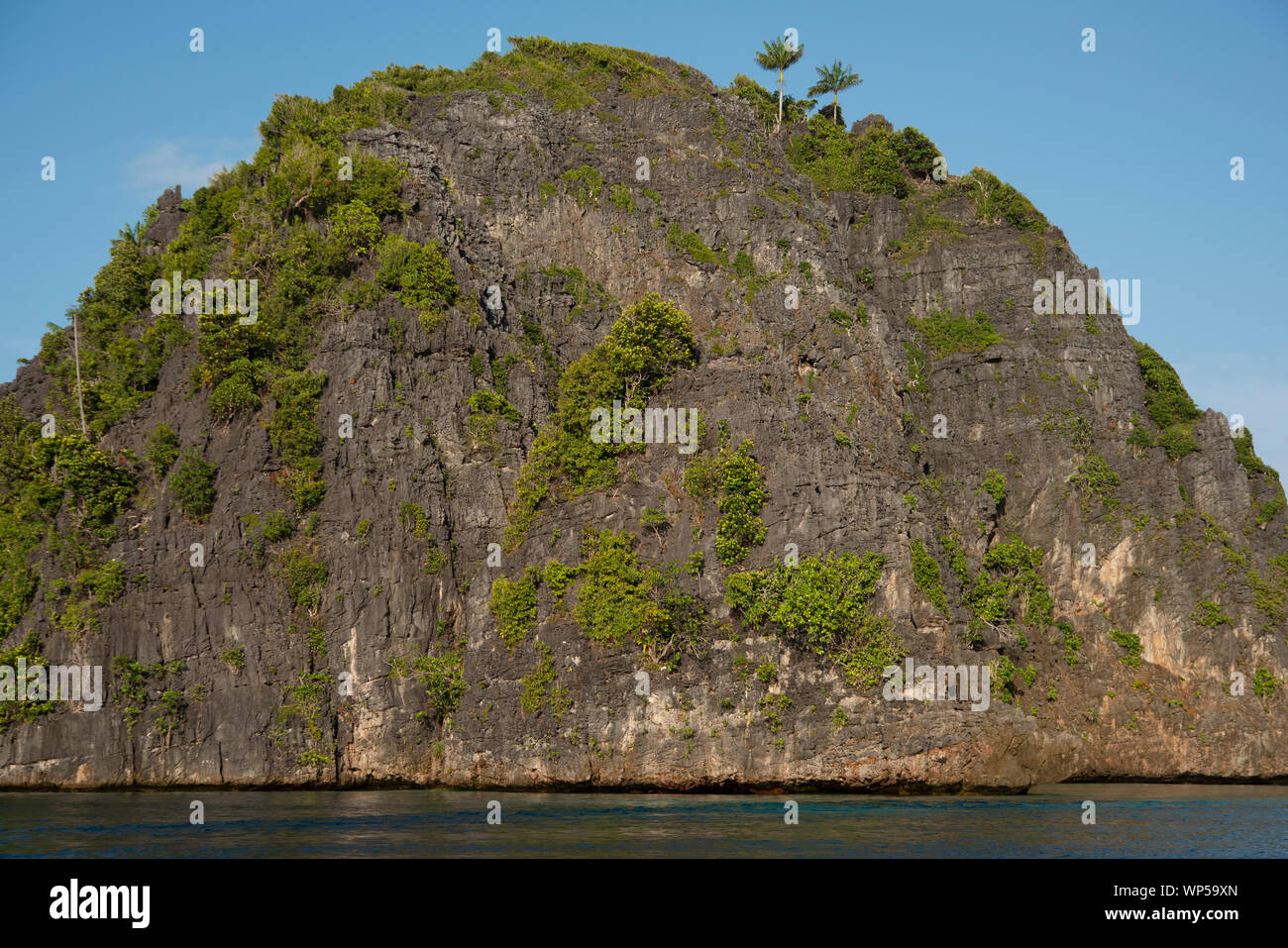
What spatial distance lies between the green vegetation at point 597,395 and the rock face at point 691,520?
1.25m

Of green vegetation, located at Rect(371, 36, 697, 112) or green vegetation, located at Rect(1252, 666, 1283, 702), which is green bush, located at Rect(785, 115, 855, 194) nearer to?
green vegetation, located at Rect(371, 36, 697, 112)

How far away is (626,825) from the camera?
3800 centimetres

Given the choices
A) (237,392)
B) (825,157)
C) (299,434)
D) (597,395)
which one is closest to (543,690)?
(597,395)

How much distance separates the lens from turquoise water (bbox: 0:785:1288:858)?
1256 inches

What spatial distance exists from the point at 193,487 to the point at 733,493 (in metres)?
28.9

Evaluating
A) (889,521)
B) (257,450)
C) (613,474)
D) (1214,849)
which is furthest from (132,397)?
(1214,849)

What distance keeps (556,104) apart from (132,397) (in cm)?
3747

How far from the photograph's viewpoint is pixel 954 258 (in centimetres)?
8069

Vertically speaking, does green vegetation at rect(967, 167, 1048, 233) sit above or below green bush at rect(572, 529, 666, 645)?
above

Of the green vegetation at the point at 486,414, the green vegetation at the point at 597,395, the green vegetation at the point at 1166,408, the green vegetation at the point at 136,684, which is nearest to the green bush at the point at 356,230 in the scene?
the green vegetation at the point at 486,414

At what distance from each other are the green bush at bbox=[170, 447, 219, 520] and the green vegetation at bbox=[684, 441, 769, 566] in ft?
84.6

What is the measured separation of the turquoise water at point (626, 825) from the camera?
31.9m

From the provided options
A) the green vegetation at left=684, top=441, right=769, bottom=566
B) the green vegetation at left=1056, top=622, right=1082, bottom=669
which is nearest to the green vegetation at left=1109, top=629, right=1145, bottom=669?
the green vegetation at left=1056, top=622, right=1082, bottom=669
